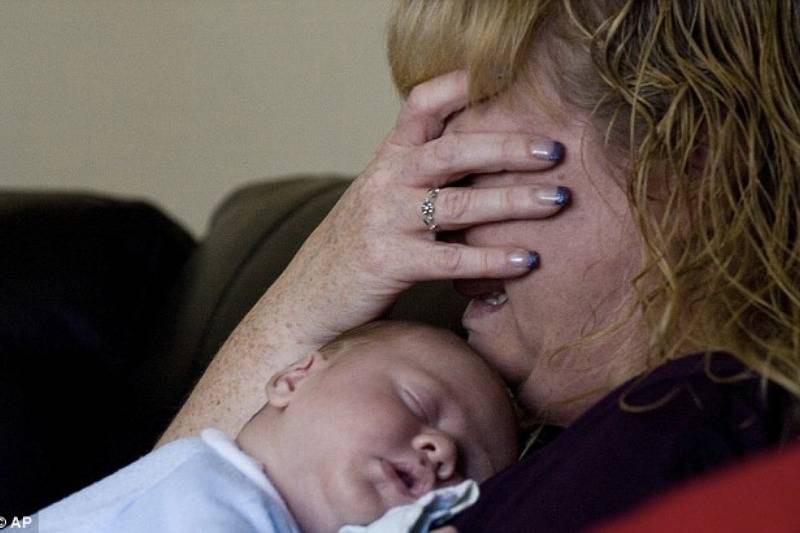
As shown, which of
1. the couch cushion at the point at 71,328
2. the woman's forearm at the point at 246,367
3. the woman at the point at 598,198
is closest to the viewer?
the woman at the point at 598,198

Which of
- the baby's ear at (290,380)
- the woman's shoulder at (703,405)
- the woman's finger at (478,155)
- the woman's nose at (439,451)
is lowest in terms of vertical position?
the woman's nose at (439,451)

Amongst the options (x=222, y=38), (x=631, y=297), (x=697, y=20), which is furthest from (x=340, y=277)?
(x=222, y=38)

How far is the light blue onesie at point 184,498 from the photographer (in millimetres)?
1212

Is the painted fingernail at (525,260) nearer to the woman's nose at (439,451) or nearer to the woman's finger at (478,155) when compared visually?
the woman's finger at (478,155)

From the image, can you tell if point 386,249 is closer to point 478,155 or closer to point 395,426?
point 478,155

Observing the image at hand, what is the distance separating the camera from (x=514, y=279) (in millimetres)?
1370

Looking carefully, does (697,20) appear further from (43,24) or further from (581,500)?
(43,24)

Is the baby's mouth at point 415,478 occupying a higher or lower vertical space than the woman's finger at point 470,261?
lower

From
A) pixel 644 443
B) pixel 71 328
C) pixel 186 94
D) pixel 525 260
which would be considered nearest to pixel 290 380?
pixel 525 260

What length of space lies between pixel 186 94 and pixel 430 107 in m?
1.64

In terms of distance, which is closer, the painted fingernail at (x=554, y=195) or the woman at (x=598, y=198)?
the woman at (x=598, y=198)

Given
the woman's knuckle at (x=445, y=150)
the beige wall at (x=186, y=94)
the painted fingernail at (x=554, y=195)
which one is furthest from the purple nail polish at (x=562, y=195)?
the beige wall at (x=186, y=94)

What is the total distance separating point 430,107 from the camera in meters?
1.40

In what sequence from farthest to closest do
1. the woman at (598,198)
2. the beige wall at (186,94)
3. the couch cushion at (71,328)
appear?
1. the beige wall at (186,94)
2. the couch cushion at (71,328)
3. the woman at (598,198)
